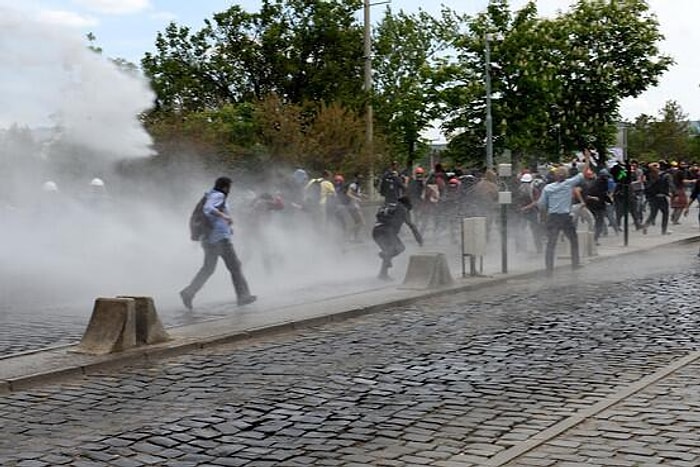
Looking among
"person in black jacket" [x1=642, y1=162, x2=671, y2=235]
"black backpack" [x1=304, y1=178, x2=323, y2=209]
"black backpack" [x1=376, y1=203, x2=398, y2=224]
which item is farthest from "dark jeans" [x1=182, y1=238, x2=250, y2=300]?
"person in black jacket" [x1=642, y1=162, x2=671, y2=235]

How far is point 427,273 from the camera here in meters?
15.9

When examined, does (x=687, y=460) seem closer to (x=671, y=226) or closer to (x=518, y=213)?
(x=518, y=213)

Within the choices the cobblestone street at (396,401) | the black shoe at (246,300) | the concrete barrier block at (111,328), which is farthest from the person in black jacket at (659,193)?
the concrete barrier block at (111,328)

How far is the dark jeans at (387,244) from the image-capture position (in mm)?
17578

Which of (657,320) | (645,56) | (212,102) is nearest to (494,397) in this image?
(657,320)

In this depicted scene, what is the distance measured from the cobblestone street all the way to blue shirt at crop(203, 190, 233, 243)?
2.09 metres

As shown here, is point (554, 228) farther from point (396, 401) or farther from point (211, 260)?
point (396, 401)

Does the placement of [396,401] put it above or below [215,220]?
below

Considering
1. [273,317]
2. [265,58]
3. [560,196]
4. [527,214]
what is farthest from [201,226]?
[265,58]

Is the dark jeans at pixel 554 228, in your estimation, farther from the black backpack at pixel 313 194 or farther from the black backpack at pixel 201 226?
the black backpack at pixel 201 226

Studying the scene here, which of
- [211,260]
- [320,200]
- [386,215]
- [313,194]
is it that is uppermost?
[313,194]

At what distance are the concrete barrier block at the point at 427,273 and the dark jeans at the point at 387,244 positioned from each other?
138 cm

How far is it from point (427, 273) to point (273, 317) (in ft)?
12.3

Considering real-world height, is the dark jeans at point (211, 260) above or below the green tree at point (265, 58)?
below
